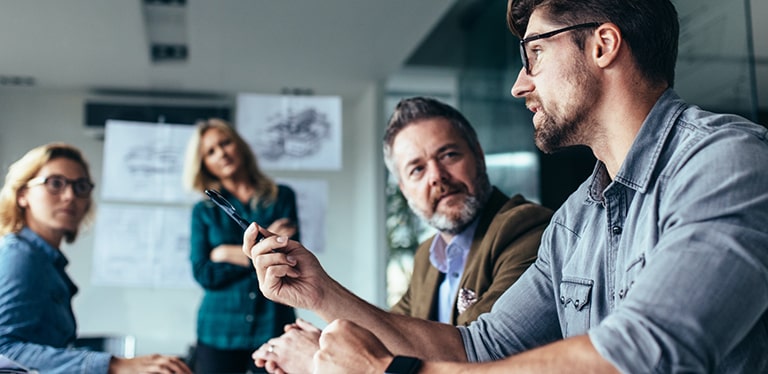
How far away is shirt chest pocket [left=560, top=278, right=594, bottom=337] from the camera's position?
1.13 metres

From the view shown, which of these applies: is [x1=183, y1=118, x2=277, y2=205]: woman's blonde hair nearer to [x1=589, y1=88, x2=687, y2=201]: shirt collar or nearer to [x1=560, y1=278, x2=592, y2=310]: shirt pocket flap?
[x1=560, y1=278, x2=592, y2=310]: shirt pocket flap

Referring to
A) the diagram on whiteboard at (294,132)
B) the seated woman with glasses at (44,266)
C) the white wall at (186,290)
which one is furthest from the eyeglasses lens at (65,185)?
the diagram on whiteboard at (294,132)

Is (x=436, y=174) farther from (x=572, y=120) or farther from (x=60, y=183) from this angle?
(x=60, y=183)

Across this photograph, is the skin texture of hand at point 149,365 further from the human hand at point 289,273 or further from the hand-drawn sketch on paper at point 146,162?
the hand-drawn sketch on paper at point 146,162

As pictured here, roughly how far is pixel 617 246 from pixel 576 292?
Result: 12 cm

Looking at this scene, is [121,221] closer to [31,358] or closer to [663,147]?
[31,358]

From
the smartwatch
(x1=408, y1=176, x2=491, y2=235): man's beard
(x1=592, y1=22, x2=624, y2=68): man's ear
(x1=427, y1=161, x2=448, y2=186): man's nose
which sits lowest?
the smartwatch

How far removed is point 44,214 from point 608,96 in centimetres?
162

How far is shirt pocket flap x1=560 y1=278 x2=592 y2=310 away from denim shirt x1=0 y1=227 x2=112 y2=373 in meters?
1.13

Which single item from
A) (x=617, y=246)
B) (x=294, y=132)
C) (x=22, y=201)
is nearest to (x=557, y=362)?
(x=617, y=246)

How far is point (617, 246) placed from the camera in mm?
1082

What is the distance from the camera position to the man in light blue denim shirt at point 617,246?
2.55ft

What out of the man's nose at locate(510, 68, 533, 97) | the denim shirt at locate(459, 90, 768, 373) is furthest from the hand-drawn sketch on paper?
the denim shirt at locate(459, 90, 768, 373)

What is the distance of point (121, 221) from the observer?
2.90 meters
